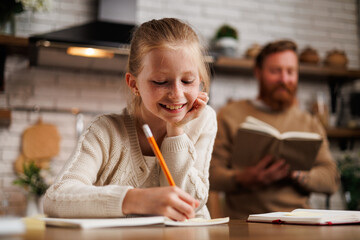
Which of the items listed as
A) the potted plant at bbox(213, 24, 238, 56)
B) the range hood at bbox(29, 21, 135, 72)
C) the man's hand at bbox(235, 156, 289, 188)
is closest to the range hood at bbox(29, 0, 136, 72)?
the range hood at bbox(29, 21, 135, 72)

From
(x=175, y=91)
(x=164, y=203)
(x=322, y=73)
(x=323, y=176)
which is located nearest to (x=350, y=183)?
(x=322, y=73)

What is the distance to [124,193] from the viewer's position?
2.73 ft

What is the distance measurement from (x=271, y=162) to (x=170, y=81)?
121 centimetres

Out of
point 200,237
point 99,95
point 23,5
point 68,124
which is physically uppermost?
point 23,5

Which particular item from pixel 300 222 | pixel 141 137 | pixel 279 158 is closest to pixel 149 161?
pixel 141 137

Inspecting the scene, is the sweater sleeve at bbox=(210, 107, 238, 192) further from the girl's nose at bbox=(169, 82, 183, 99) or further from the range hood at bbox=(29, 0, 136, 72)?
the girl's nose at bbox=(169, 82, 183, 99)

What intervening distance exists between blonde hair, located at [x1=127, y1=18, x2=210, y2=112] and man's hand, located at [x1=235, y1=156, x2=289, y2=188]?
0.97 meters

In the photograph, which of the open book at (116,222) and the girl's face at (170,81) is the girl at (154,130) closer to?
the girl's face at (170,81)

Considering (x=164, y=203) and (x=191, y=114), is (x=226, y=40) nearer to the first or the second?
(x=191, y=114)

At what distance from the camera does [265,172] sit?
81.8 inches

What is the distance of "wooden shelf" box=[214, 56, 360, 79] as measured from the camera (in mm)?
3080

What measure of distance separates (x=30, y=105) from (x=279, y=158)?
1720 millimetres

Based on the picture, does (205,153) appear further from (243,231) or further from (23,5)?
(23,5)

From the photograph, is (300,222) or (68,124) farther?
(68,124)
